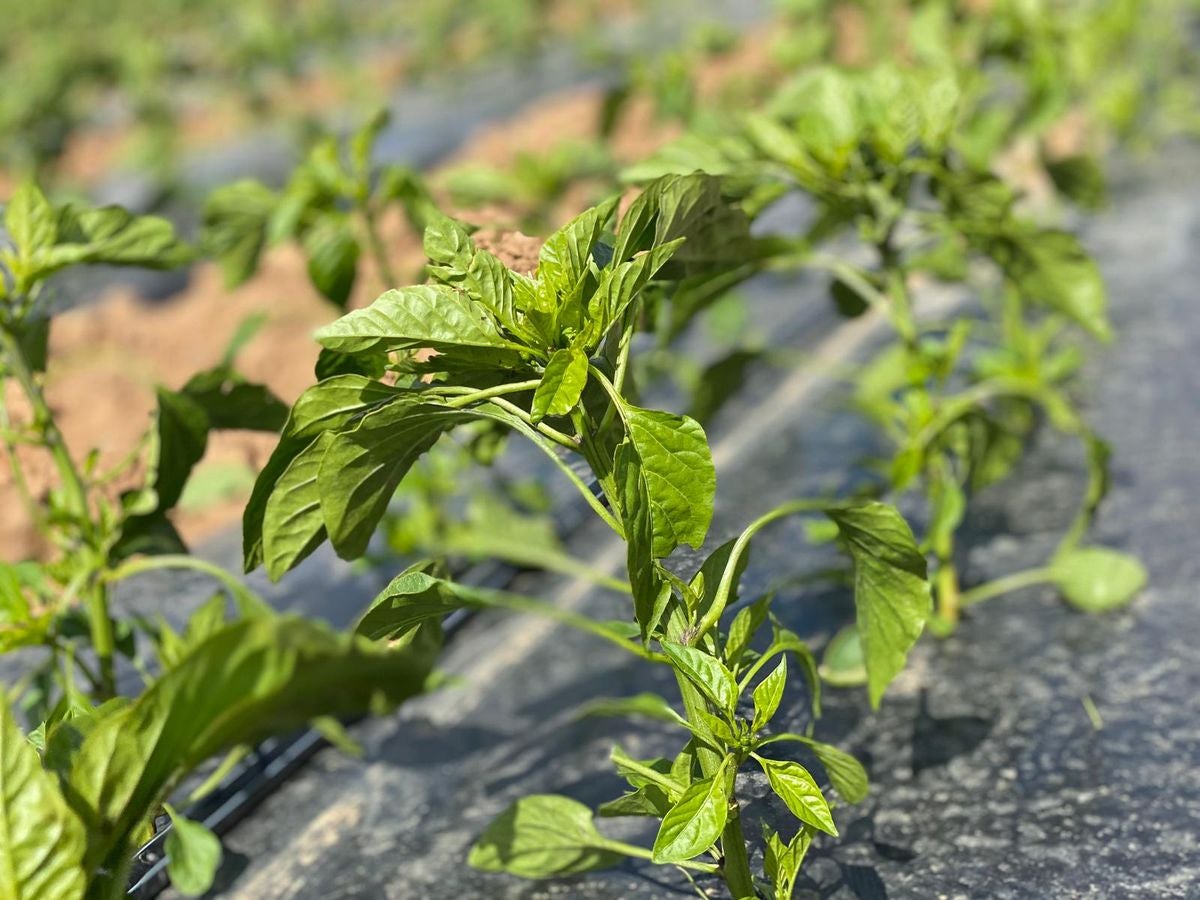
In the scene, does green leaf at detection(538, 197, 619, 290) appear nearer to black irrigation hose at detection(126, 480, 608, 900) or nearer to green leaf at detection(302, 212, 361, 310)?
black irrigation hose at detection(126, 480, 608, 900)

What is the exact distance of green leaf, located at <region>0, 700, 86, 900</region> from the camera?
0.63m

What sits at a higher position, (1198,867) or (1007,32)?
(1007,32)

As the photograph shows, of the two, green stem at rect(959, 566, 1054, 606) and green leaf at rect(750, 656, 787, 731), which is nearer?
green leaf at rect(750, 656, 787, 731)

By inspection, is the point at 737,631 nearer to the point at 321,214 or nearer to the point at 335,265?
the point at 335,265

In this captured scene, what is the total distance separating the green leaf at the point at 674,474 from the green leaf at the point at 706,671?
0.21 ft

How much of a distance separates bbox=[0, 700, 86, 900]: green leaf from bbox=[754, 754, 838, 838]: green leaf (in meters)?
0.43

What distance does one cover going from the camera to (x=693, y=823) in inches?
29.1

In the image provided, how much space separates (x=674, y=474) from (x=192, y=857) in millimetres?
404

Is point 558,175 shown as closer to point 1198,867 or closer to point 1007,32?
point 1007,32

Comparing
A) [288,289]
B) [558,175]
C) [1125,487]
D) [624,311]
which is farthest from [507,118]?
[624,311]

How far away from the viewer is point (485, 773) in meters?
1.27

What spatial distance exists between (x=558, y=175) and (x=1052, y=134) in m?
1.87

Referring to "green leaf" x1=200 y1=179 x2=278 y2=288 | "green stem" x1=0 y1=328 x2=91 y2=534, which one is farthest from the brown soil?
"green stem" x1=0 y1=328 x2=91 y2=534

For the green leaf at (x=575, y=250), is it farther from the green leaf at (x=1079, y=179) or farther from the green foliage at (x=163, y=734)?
the green leaf at (x=1079, y=179)
